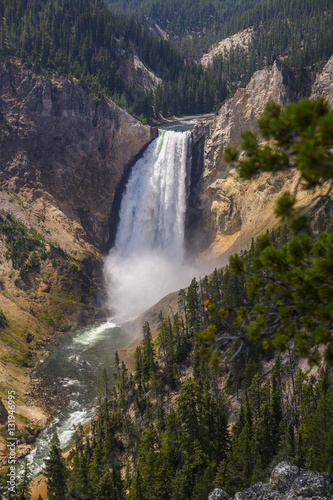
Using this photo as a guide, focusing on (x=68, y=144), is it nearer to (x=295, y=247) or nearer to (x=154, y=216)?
(x=154, y=216)

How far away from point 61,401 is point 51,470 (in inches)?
771

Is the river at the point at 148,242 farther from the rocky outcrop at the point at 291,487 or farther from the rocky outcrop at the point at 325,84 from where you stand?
the rocky outcrop at the point at 291,487

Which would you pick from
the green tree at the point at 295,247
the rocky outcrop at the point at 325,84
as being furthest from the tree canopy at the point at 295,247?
the rocky outcrop at the point at 325,84

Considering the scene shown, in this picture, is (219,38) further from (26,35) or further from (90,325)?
(90,325)

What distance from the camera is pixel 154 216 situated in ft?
296

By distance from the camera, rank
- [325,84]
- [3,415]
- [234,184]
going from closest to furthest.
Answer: [3,415], [325,84], [234,184]

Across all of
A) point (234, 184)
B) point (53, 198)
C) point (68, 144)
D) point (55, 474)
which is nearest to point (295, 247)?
point (55, 474)

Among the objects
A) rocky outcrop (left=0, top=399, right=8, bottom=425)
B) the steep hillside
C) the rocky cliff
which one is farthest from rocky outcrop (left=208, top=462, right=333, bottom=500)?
the rocky cliff

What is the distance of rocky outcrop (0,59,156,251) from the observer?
81.4 metres

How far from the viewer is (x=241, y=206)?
79.3m

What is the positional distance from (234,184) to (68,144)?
36.9 m

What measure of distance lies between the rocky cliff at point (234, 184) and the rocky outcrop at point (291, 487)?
2025 inches

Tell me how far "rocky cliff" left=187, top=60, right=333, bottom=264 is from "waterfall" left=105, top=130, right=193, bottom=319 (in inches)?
129

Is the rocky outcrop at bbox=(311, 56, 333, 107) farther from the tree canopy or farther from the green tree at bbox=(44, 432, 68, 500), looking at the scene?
the tree canopy
